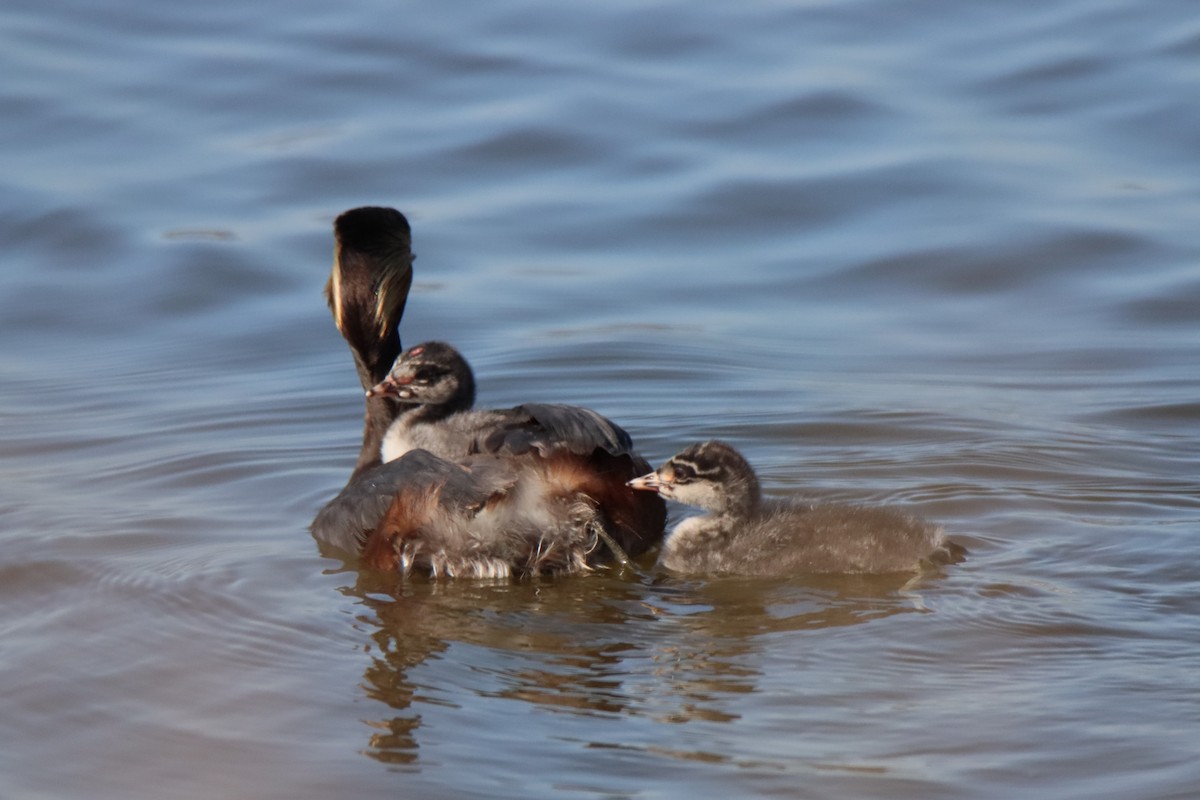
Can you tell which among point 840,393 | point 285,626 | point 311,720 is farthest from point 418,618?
point 840,393

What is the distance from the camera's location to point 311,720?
16.7 ft

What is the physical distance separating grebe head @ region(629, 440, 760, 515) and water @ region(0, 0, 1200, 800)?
0.37 m

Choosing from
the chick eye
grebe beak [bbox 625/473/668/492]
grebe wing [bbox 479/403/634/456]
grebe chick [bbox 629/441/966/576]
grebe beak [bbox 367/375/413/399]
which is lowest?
grebe chick [bbox 629/441/966/576]

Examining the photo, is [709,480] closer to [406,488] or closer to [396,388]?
[406,488]

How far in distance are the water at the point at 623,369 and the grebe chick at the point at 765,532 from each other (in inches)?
4.4

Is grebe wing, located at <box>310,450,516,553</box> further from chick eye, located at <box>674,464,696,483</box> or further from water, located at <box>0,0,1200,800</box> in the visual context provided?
chick eye, located at <box>674,464,696,483</box>

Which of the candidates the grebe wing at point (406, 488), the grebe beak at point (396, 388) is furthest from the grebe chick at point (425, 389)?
the grebe wing at point (406, 488)

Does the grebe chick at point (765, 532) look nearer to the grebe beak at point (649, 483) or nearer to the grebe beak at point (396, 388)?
the grebe beak at point (649, 483)

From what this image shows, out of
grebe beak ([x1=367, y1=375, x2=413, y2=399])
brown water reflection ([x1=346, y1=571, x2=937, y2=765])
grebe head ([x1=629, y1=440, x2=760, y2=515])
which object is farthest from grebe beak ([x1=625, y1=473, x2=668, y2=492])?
grebe beak ([x1=367, y1=375, x2=413, y2=399])

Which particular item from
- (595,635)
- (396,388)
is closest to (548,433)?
(595,635)

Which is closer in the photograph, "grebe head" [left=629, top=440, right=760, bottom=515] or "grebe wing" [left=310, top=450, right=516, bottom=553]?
"grebe wing" [left=310, top=450, right=516, bottom=553]

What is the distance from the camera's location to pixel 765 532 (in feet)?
20.6

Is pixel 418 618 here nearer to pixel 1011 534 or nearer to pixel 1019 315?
pixel 1011 534

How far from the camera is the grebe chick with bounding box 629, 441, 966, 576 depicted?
20.0ft
